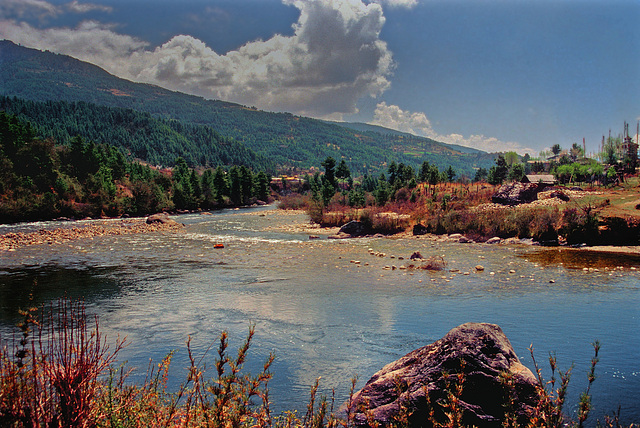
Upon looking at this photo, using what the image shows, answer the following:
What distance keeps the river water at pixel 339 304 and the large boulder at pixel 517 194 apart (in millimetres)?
16292

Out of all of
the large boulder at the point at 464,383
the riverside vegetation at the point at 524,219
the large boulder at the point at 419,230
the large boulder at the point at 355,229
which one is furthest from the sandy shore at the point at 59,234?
the large boulder at the point at 464,383

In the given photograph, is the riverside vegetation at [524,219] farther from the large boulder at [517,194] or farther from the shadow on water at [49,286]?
the shadow on water at [49,286]

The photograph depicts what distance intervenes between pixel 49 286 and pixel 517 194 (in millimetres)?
40555

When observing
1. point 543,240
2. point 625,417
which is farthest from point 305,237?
point 625,417

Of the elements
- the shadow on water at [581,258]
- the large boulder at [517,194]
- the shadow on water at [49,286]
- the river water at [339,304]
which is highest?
the large boulder at [517,194]

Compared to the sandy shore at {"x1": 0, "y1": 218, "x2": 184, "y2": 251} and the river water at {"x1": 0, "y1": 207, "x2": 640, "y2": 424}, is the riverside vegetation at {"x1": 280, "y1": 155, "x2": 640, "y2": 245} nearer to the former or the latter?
the river water at {"x1": 0, "y1": 207, "x2": 640, "y2": 424}

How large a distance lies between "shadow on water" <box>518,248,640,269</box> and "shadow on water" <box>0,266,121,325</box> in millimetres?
20896

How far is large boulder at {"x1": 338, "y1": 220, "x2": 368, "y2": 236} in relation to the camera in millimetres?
36156

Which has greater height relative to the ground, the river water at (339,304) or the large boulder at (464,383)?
the large boulder at (464,383)

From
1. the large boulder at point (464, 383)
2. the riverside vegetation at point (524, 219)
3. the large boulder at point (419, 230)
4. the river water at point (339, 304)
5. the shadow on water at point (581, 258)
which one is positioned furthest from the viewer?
the large boulder at point (419, 230)

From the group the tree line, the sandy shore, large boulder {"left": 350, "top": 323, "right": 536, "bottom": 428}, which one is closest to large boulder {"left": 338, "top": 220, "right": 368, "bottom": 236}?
the sandy shore

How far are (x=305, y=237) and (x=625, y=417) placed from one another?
29348 millimetres

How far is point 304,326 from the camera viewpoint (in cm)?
1173

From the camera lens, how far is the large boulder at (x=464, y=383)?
5.22m
